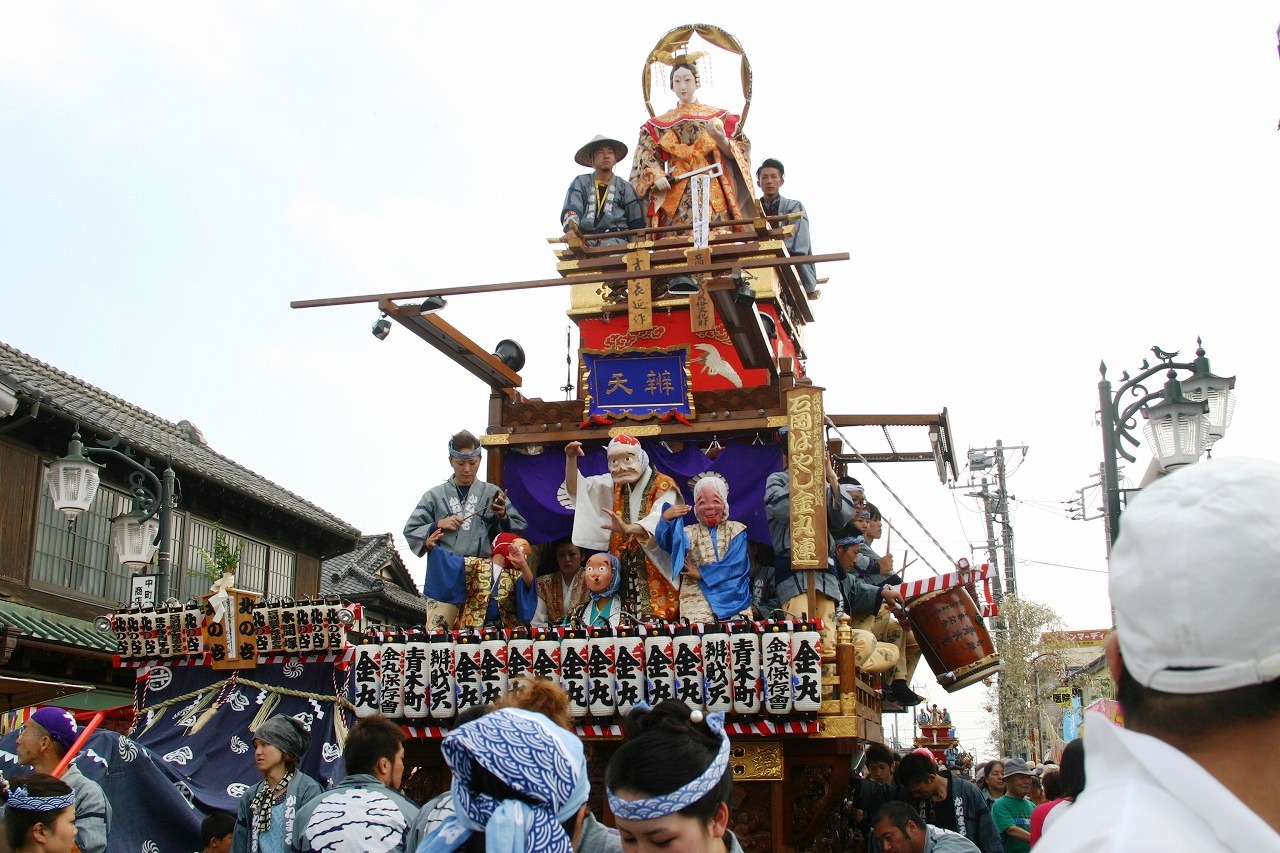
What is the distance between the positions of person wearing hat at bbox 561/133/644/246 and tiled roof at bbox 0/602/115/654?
787 cm

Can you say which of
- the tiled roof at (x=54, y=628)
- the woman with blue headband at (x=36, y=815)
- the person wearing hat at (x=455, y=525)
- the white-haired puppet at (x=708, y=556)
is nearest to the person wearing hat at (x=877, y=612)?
the white-haired puppet at (x=708, y=556)

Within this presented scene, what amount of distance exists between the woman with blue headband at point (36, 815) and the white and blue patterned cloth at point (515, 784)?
2.30 m

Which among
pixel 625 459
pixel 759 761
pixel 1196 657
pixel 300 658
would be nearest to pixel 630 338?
pixel 625 459

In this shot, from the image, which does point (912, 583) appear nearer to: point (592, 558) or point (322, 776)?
point (592, 558)

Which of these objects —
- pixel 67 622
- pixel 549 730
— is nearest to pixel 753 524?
pixel 549 730

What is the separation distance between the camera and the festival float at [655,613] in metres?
7.65

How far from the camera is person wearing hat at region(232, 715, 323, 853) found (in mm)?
4816

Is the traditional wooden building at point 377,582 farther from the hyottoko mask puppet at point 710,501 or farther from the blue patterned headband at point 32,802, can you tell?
the blue patterned headband at point 32,802

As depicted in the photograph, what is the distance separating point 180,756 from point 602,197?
6959 millimetres

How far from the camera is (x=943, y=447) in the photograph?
12.6 metres

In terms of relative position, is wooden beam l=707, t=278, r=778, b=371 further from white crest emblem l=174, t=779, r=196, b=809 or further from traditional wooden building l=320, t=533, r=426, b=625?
traditional wooden building l=320, t=533, r=426, b=625

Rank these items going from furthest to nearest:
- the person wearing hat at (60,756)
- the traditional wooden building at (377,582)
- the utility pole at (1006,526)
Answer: the utility pole at (1006,526) < the traditional wooden building at (377,582) < the person wearing hat at (60,756)

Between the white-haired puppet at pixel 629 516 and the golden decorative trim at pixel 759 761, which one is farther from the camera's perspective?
the white-haired puppet at pixel 629 516

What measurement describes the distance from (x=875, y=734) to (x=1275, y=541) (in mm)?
7910
